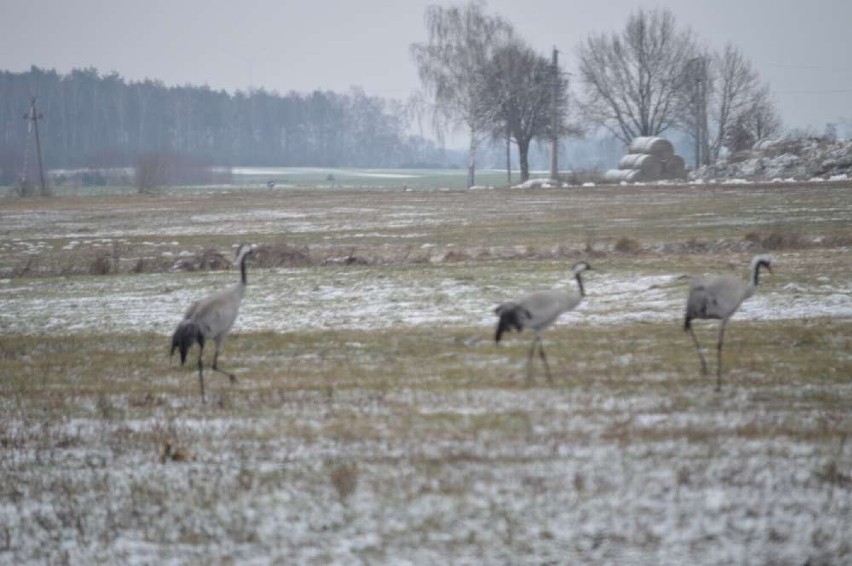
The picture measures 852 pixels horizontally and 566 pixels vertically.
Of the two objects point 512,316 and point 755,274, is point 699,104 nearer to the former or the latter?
point 755,274

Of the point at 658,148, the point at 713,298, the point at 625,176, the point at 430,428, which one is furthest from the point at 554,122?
the point at 430,428

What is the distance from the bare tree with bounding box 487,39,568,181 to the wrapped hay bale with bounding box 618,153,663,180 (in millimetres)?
10243

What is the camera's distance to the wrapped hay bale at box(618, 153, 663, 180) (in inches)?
3312

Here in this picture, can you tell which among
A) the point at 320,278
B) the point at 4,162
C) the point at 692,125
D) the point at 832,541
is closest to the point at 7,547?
the point at 832,541

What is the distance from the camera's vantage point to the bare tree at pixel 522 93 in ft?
310

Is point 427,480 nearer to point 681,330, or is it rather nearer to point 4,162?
point 681,330

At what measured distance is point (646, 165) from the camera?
8412 cm

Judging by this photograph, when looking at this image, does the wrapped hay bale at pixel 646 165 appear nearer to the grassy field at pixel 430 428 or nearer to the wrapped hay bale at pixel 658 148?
the wrapped hay bale at pixel 658 148

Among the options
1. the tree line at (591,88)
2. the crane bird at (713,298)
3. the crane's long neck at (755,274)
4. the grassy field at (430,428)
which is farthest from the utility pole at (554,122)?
the crane bird at (713,298)

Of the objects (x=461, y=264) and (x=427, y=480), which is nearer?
(x=427, y=480)

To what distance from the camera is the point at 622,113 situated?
111 metres

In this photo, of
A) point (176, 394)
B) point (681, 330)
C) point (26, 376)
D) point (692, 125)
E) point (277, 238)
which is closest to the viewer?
point (176, 394)

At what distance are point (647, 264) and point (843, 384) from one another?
14.1m

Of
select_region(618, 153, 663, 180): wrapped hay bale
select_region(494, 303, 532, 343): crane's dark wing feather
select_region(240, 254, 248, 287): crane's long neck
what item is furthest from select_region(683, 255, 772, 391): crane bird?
select_region(618, 153, 663, 180): wrapped hay bale
